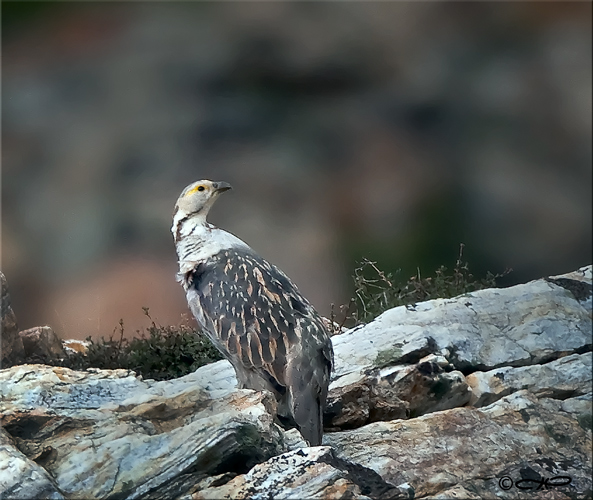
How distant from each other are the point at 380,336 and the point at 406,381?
188 millimetres

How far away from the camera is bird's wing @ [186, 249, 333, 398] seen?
1984mm

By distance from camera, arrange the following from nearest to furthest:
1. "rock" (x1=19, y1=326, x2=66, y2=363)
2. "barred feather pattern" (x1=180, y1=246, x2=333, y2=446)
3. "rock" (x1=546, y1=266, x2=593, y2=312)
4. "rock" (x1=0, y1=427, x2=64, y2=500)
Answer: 1. "rock" (x1=0, y1=427, x2=64, y2=500)
2. "barred feather pattern" (x1=180, y1=246, x2=333, y2=446)
3. "rock" (x1=19, y1=326, x2=66, y2=363)
4. "rock" (x1=546, y1=266, x2=593, y2=312)

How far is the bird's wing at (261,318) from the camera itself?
78.1 inches

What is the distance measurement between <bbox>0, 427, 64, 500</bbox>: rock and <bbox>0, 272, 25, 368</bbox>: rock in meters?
0.44

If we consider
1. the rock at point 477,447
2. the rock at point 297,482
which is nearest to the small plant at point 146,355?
the rock at point 297,482

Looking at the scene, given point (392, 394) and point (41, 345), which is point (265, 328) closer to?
point (392, 394)

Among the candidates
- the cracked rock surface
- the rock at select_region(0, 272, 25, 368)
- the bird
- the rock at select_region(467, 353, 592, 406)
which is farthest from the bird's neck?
the rock at select_region(467, 353, 592, 406)

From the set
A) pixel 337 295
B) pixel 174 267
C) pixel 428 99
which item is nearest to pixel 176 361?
pixel 174 267

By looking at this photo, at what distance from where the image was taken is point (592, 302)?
236 cm

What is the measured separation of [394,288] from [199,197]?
2.52ft

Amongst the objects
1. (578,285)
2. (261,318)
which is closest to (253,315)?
(261,318)

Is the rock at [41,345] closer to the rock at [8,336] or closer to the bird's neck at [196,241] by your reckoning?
the rock at [8,336]

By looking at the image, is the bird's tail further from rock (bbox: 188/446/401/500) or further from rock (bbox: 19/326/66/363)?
rock (bbox: 19/326/66/363)

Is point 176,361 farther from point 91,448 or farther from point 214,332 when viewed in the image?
point 91,448
